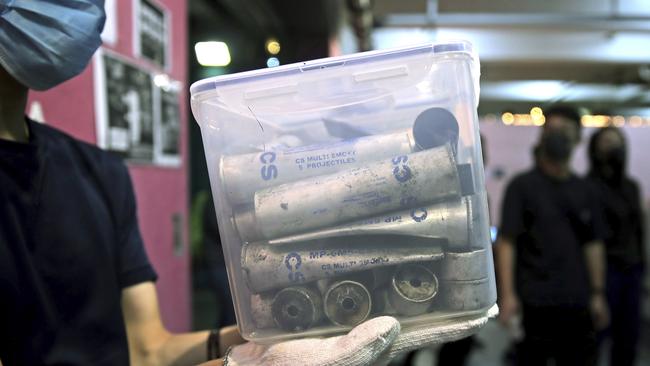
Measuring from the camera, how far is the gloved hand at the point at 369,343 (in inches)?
24.0

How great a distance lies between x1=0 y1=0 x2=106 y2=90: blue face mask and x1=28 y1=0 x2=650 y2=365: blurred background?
0.22 metres

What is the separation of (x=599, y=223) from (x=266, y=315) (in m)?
1.99

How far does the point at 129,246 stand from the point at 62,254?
13 centimetres

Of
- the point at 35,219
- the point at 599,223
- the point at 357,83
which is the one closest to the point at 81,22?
the point at 35,219

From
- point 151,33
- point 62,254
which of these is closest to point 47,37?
point 62,254

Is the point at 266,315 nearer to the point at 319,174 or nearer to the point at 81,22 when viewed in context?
the point at 319,174

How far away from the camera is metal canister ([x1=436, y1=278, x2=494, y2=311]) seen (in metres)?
0.63

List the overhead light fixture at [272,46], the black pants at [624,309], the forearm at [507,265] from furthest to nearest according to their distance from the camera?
1. the overhead light fixture at [272,46]
2. the black pants at [624,309]
3. the forearm at [507,265]

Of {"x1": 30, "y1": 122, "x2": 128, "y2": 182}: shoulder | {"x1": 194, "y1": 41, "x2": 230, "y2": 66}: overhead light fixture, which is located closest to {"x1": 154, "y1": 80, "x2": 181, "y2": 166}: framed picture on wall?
{"x1": 30, "y1": 122, "x2": 128, "y2": 182}: shoulder

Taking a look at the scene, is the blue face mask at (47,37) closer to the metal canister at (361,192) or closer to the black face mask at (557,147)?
the metal canister at (361,192)

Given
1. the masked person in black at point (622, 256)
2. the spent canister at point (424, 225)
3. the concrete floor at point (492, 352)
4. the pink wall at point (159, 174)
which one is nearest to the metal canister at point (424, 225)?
the spent canister at point (424, 225)

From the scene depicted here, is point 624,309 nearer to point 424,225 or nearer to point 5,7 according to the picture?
point 424,225

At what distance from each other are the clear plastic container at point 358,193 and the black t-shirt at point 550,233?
1617mm

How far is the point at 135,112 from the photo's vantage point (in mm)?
1445
